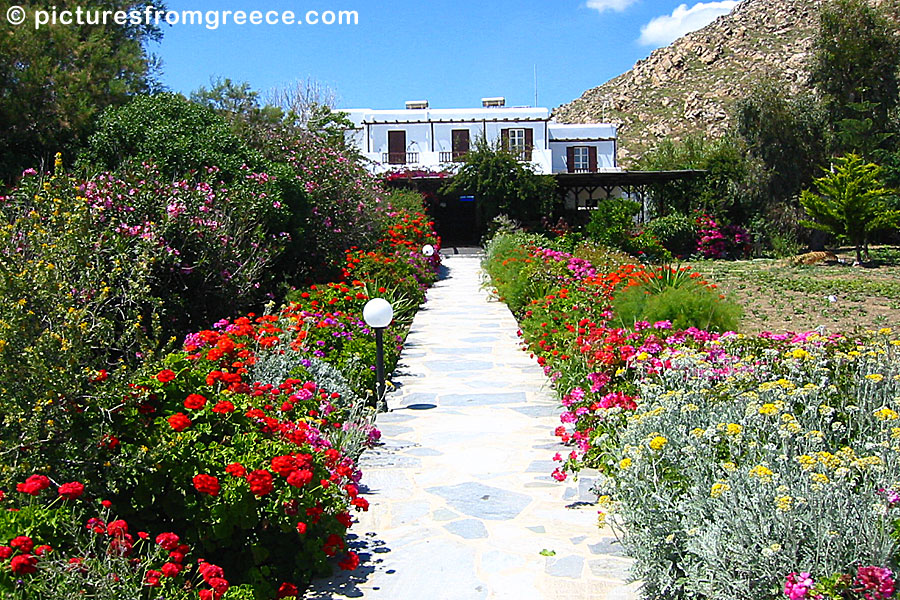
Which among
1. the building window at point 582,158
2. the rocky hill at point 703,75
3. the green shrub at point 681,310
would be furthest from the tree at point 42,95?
the rocky hill at point 703,75

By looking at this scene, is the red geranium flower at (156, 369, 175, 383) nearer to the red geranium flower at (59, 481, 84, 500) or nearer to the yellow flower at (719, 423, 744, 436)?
the red geranium flower at (59, 481, 84, 500)

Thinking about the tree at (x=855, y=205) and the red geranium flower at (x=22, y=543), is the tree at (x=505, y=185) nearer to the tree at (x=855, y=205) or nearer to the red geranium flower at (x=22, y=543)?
the tree at (x=855, y=205)

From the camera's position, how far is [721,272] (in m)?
20.6

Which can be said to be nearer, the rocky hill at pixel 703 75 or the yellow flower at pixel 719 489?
the yellow flower at pixel 719 489

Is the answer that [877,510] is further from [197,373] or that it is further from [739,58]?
[739,58]

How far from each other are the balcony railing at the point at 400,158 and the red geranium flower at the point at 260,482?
119 ft

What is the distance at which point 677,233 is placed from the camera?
27594 mm

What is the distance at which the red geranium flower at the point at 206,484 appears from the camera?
316 centimetres

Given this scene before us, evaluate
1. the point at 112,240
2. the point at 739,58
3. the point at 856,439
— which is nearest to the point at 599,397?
the point at 856,439

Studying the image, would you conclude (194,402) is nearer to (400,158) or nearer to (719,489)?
(719,489)

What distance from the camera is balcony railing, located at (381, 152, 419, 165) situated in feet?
128

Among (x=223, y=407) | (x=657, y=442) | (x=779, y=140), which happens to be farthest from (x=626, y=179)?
(x=223, y=407)

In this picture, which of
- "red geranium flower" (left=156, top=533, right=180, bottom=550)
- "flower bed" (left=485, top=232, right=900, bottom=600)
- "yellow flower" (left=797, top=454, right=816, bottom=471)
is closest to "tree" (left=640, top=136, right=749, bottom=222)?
"flower bed" (left=485, top=232, right=900, bottom=600)

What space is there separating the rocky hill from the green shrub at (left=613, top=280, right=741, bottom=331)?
52069 mm
